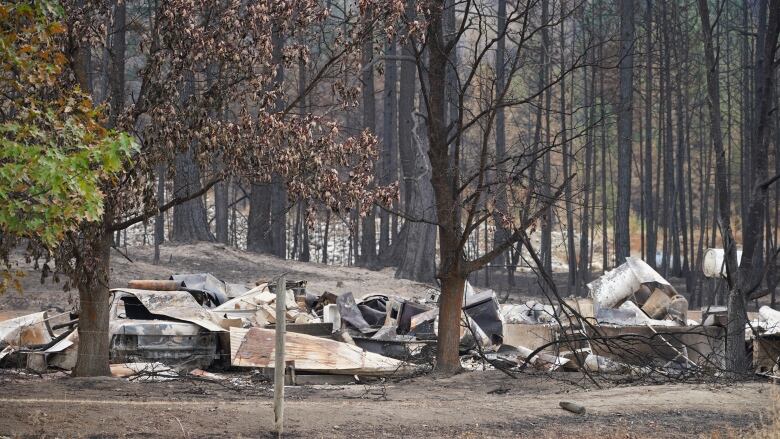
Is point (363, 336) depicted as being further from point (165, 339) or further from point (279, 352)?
point (279, 352)

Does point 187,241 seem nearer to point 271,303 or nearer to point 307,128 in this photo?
point 271,303

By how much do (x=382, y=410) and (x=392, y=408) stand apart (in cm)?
16

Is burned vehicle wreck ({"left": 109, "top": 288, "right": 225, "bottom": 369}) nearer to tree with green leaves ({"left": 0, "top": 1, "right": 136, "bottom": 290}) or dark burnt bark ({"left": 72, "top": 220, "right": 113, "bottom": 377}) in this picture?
dark burnt bark ({"left": 72, "top": 220, "right": 113, "bottom": 377})

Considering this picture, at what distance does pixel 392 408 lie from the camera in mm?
9195

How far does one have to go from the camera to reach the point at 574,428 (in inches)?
333

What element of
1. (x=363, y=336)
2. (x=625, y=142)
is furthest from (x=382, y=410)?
(x=625, y=142)

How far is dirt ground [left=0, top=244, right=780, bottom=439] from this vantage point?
8.16 metres

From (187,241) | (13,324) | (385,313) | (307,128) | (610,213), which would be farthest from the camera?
(610,213)

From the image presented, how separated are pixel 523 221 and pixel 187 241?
17278 millimetres

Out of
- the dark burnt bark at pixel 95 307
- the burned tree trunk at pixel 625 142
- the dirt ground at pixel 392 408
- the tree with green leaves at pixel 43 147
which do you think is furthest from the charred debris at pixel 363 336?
the burned tree trunk at pixel 625 142

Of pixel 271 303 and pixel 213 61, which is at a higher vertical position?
pixel 213 61

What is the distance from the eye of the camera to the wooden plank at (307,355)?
1196 centimetres

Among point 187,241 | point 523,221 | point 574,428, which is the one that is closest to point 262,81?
point 523,221

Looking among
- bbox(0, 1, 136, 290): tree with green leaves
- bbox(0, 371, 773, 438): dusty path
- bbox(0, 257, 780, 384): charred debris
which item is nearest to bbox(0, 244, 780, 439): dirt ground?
bbox(0, 371, 773, 438): dusty path
